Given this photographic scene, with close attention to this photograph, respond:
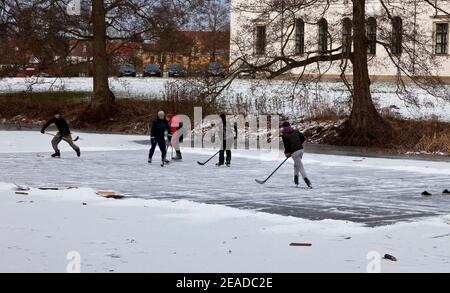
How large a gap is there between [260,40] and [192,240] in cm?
2494

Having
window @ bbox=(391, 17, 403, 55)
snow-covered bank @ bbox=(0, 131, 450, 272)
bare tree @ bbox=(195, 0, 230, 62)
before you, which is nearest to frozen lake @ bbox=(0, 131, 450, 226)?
snow-covered bank @ bbox=(0, 131, 450, 272)

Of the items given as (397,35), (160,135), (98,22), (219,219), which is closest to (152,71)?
(98,22)

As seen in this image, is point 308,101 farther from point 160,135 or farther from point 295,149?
point 295,149

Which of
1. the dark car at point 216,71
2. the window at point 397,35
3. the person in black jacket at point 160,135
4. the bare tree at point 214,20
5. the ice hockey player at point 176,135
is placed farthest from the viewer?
the bare tree at point 214,20

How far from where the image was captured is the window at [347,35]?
35.2 meters

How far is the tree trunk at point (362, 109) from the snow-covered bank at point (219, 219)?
871 cm

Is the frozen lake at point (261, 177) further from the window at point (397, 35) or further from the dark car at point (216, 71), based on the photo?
the window at point (397, 35)

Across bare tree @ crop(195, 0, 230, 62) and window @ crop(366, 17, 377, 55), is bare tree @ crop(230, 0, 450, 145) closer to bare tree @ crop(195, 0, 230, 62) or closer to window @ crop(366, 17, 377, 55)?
window @ crop(366, 17, 377, 55)

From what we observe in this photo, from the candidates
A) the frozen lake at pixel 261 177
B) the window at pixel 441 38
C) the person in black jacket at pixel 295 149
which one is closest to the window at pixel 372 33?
the frozen lake at pixel 261 177

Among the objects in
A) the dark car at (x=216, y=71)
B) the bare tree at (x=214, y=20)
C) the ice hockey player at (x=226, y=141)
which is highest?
the bare tree at (x=214, y=20)

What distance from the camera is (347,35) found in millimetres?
35438

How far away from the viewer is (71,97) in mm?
52688
